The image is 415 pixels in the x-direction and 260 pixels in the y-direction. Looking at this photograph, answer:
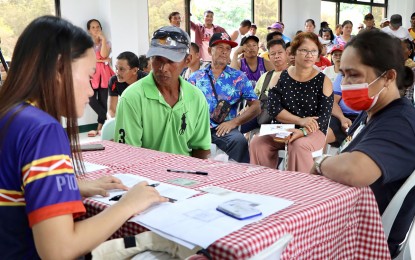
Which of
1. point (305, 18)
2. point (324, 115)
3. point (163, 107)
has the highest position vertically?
point (305, 18)

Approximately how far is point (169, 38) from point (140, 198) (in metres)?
1.38

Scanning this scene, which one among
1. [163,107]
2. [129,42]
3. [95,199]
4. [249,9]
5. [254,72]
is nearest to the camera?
[95,199]

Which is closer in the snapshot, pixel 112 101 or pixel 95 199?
pixel 95 199

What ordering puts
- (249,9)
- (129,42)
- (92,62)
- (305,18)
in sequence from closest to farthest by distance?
1. (92,62)
2. (129,42)
3. (249,9)
4. (305,18)

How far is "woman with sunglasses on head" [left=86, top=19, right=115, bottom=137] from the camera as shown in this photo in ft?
20.8

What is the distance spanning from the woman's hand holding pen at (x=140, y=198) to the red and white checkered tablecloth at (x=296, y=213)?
0.05 meters

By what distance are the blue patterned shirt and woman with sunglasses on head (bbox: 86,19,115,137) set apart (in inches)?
118

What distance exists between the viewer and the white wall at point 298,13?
390 inches

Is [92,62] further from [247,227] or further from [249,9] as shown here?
[249,9]

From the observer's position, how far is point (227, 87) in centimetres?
371

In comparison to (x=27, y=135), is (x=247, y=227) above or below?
below

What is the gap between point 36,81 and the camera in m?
1.06

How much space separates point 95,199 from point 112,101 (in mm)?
3337

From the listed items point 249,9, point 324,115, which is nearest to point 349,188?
point 324,115
